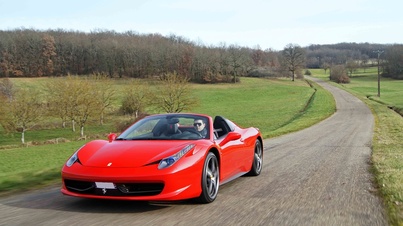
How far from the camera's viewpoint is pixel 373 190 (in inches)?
255

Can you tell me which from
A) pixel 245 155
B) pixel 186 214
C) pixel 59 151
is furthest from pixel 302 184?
pixel 59 151

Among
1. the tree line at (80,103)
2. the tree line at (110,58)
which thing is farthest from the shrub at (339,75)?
the tree line at (80,103)

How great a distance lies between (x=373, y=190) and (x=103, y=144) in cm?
436

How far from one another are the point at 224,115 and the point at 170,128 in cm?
5426

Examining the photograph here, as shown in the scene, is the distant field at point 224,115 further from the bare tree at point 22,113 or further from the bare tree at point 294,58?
the bare tree at point 294,58

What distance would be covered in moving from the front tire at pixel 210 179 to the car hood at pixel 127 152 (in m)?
0.43

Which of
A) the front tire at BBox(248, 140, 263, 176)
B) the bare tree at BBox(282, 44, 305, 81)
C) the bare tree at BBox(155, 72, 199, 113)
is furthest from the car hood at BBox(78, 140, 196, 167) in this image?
the bare tree at BBox(282, 44, 305, 81)

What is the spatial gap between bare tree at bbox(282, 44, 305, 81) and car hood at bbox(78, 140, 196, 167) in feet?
384

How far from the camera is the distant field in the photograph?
8.83m

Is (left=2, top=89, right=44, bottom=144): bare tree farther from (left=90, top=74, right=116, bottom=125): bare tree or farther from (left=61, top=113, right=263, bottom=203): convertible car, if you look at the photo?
(left=61, top=113, right=263, bottom=203): convertible car

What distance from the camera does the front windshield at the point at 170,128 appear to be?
617 cm

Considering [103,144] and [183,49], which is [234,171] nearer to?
[103,144]

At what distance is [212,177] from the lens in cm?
570

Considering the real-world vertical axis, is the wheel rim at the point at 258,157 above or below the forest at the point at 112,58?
below
